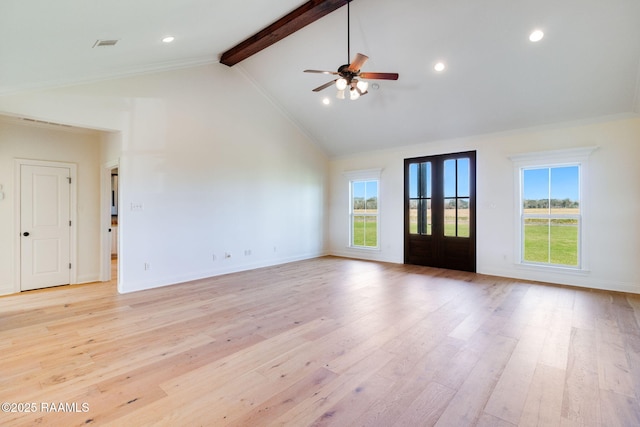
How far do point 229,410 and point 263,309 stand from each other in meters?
1.97

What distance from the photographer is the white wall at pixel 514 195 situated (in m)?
4.70

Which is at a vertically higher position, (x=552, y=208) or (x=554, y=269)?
(x=552, y=208)

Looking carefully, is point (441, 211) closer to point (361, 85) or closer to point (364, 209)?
point (364, 209)

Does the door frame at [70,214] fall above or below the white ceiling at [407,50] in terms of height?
below

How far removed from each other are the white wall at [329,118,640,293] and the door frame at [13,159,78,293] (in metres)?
6.12

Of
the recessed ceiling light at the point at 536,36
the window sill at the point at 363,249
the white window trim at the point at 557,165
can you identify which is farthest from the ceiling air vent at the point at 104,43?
the white window trim at the point at 557,165

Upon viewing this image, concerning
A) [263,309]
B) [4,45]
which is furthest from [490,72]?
[4,45]

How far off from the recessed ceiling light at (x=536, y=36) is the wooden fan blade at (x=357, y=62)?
90.9 inches

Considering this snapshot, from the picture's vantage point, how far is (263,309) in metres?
3.90

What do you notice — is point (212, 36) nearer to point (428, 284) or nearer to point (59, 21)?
point (59, 21)

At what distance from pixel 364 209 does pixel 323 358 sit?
5.70 meters

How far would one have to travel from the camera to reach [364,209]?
8.02 meters

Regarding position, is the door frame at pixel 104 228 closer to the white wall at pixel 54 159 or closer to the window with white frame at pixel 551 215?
the white wall at pixel 54 159

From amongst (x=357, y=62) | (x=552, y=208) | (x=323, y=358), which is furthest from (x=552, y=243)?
(x=323, y=358)
